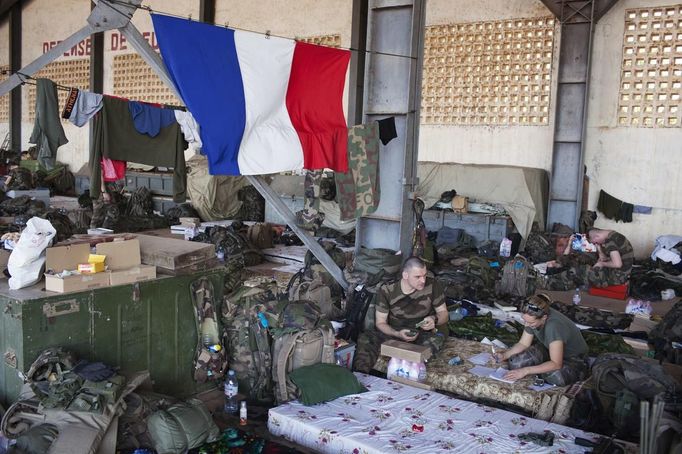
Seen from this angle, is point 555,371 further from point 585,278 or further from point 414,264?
point 585,278

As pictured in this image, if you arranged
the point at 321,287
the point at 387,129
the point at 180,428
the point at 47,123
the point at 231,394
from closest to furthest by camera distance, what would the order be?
the point at 180,428 → the point at 231,394 → the point at 321,287 → the point at 47,123 → the point at 387,129

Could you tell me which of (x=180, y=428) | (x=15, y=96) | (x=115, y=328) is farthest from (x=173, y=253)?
(x=15, y=96)

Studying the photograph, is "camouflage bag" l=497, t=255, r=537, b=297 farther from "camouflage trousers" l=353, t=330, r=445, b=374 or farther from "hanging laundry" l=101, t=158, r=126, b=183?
"hanging laundry" l=101, t=158, r=126, b=183

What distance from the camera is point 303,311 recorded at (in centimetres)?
548

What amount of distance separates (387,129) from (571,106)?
6.77 meters

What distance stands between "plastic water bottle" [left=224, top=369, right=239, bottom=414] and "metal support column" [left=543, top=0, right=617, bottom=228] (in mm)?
9436

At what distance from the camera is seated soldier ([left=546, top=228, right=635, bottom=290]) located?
361 inches

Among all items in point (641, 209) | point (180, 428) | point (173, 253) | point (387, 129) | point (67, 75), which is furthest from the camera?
point (67, 75)

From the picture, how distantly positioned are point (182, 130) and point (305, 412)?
538cm

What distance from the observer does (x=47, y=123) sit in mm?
7520

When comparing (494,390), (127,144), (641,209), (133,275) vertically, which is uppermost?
(127,144)

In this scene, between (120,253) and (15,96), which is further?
(15,96)

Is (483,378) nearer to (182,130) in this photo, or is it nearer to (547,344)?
(547,344)

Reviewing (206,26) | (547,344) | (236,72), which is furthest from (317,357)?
(206,26)
